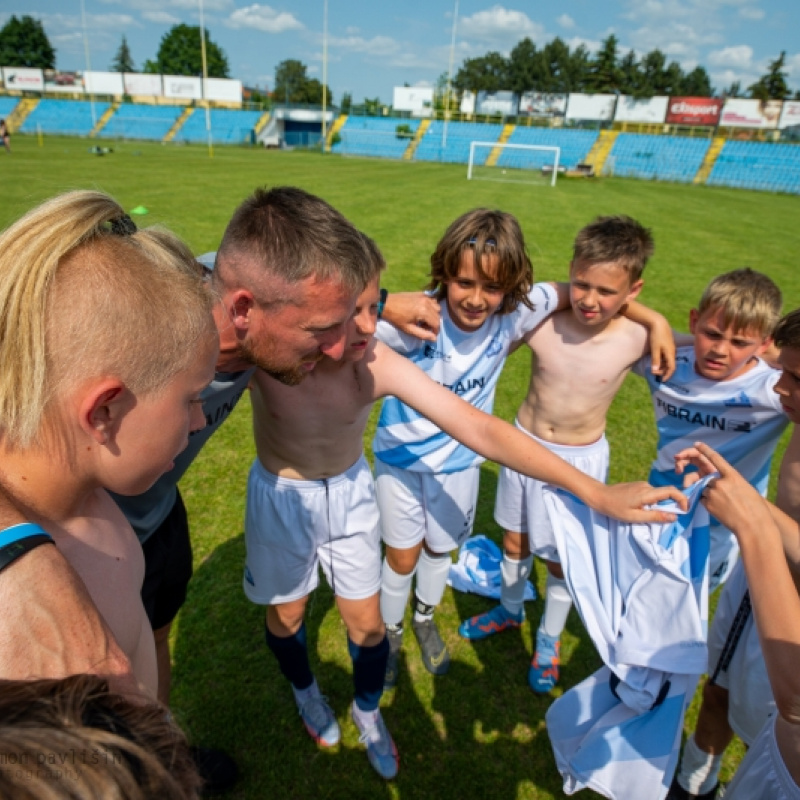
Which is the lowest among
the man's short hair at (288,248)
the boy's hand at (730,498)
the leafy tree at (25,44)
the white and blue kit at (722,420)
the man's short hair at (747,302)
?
the white and blue kit at (722,420)

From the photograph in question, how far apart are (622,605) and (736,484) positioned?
67 cm

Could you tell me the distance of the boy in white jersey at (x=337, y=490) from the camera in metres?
2.12

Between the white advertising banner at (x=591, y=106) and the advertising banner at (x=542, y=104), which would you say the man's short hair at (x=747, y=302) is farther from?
the advertising banner at (x=542, y=104)

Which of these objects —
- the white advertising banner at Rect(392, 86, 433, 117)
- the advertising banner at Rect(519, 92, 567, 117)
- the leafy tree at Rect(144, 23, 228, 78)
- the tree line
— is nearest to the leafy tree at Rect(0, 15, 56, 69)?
the tree line

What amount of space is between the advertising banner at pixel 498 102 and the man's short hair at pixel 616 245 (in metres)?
65.3

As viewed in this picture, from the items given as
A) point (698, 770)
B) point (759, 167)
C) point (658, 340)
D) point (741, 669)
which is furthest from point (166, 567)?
point (759, 167)

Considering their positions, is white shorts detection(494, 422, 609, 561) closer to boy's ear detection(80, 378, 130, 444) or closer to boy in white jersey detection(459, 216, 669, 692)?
boy in white jersey detection(459, 216, 669, 692)

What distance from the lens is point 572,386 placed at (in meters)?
3.11

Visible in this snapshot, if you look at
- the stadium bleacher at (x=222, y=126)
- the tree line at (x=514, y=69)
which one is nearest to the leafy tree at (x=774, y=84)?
the tree line at (x=514, y=69)

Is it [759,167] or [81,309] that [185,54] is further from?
[81,309]

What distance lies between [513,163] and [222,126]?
30.2 metres

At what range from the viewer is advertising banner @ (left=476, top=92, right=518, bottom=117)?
60.6 meters

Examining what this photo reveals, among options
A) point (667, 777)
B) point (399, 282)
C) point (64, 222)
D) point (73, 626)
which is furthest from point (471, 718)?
point (399, 282)

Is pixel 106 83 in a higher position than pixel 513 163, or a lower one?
higher
